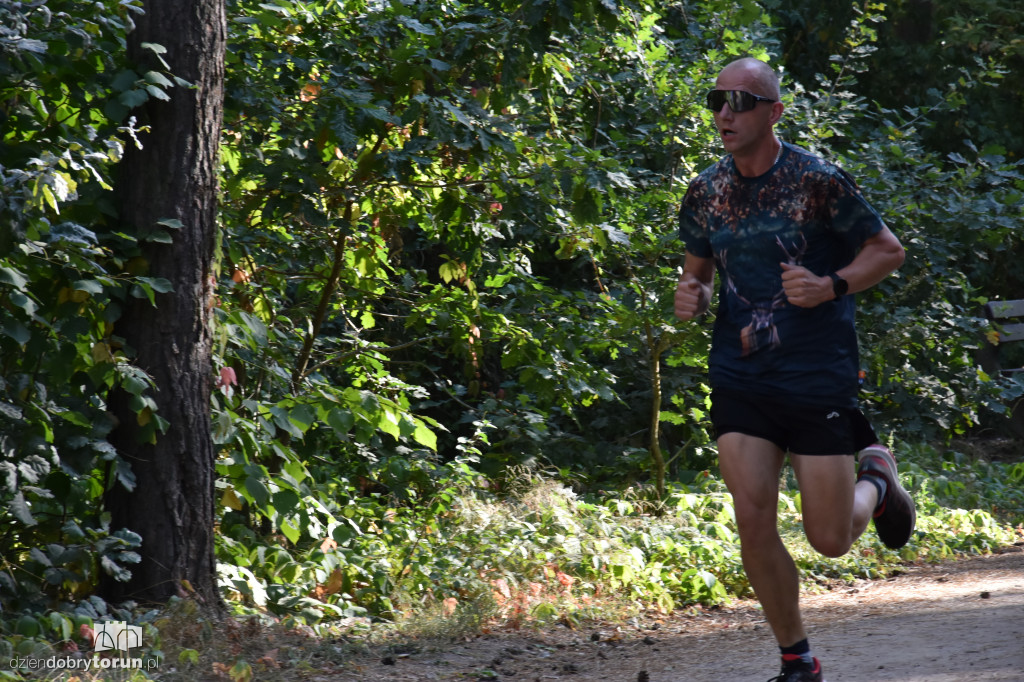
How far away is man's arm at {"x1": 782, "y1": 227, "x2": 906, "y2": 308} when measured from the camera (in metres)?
3.60

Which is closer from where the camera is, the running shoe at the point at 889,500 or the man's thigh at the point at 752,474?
the man's thigh at the point at 752,474

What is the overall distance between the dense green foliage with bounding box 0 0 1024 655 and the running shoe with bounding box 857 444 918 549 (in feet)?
6.62

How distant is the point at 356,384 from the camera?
290 inches

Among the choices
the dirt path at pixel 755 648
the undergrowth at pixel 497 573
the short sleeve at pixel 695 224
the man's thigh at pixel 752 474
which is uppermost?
the short sleeve at pixel 695 224

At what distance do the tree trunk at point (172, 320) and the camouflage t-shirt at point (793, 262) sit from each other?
2568 millimetres

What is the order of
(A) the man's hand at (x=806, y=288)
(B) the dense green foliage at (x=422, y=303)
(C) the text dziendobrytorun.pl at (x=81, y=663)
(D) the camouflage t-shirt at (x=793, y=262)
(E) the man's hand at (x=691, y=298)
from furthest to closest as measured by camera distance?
(B) the dense green foliage at (x=422, y=303) → (C) the text dziendobrytorun.pl at (x=81, y=663) → (E) the man's hand at (x=691, y=298) → (D) the camouflage t-shirt at (x=793, y=262) → (A) the man's hand at (x=806, y=288)

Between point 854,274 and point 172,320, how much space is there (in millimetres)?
3070

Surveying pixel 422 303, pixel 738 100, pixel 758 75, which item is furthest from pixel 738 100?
pixel 422 303

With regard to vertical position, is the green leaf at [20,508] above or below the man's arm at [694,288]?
below

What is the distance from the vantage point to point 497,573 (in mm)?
6098

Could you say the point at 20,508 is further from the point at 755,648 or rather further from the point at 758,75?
the point at 755,648

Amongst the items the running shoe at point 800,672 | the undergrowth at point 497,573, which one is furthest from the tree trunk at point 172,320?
the running shoe at point 800,672

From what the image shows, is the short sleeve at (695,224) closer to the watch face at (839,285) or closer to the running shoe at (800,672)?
the watch face at (839,285)

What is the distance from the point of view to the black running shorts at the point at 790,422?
12.3 ft
